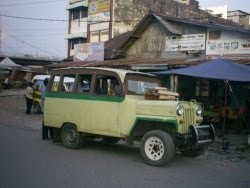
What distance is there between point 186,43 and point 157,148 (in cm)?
1139

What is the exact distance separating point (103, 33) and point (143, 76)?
29832 mm

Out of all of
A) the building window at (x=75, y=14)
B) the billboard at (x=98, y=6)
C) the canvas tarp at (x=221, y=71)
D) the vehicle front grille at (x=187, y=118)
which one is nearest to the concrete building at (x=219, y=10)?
the billboard at (x=98, y=6)

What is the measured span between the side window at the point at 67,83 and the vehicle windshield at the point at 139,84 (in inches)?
71.1

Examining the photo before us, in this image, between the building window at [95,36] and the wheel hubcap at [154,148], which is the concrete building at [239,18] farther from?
the wheel hubcap at [154,148]

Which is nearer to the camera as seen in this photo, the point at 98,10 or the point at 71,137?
the point at 71,137

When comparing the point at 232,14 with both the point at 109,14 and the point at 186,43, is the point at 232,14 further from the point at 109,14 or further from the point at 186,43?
the point at 186,43

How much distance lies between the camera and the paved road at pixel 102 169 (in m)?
6.46

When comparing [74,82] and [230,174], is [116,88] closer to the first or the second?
[74,82]

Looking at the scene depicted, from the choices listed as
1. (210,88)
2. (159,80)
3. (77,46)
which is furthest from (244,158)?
(77,46)

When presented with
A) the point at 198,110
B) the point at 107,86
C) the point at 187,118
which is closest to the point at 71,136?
the point at 107,86

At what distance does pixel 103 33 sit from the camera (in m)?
38.4

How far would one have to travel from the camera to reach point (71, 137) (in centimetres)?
989

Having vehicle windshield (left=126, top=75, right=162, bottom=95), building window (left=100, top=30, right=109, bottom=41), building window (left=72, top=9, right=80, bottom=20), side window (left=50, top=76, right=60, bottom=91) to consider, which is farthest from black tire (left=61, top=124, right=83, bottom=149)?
building window (left=72, top=9, right=80, bottom=20)

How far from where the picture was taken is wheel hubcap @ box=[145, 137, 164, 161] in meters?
7.98
